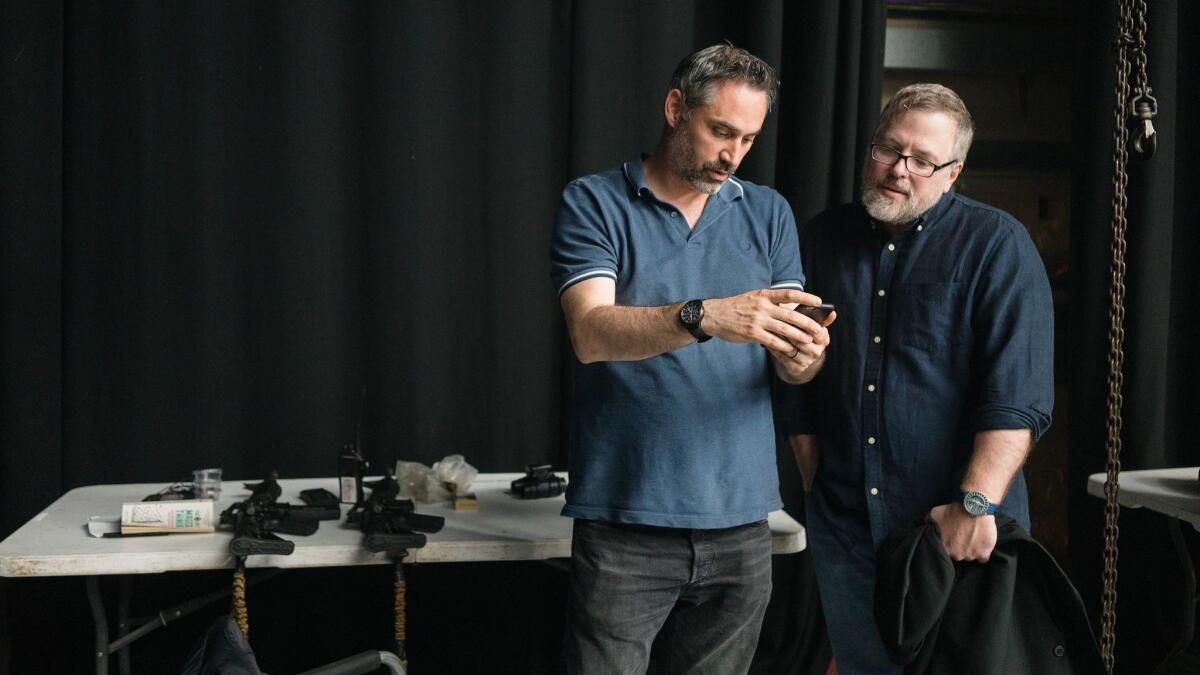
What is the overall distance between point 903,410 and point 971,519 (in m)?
0.23

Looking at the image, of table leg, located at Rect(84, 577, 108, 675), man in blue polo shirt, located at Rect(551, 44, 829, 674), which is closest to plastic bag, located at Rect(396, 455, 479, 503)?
→ table leg, located at Rect(84, 577, 108, 675)

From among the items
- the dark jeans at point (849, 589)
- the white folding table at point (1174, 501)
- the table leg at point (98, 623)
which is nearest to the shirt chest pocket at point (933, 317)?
the dark jeans at point (849, 589)

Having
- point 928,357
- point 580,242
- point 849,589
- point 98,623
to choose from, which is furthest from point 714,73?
point 98,623

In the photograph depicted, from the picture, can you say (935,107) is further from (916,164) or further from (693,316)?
(693,316)

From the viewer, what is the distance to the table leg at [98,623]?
247cm

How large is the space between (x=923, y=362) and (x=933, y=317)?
3.3 inches

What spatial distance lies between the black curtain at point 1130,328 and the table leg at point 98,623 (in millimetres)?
2968

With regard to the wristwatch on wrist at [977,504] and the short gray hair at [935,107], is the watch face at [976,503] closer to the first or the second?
the wristwatch on wrist at [977,504]

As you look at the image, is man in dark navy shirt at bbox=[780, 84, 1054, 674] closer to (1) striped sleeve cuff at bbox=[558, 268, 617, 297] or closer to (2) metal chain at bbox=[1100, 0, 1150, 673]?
(2) metal chain at bbox=[1100, 0, 1150, 673]

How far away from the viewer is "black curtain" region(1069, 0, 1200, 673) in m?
3.56

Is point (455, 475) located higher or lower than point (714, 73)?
lower

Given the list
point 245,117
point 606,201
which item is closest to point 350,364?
point 245,117

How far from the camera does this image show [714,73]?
1947 millimetres

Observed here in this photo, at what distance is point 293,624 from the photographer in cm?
335
